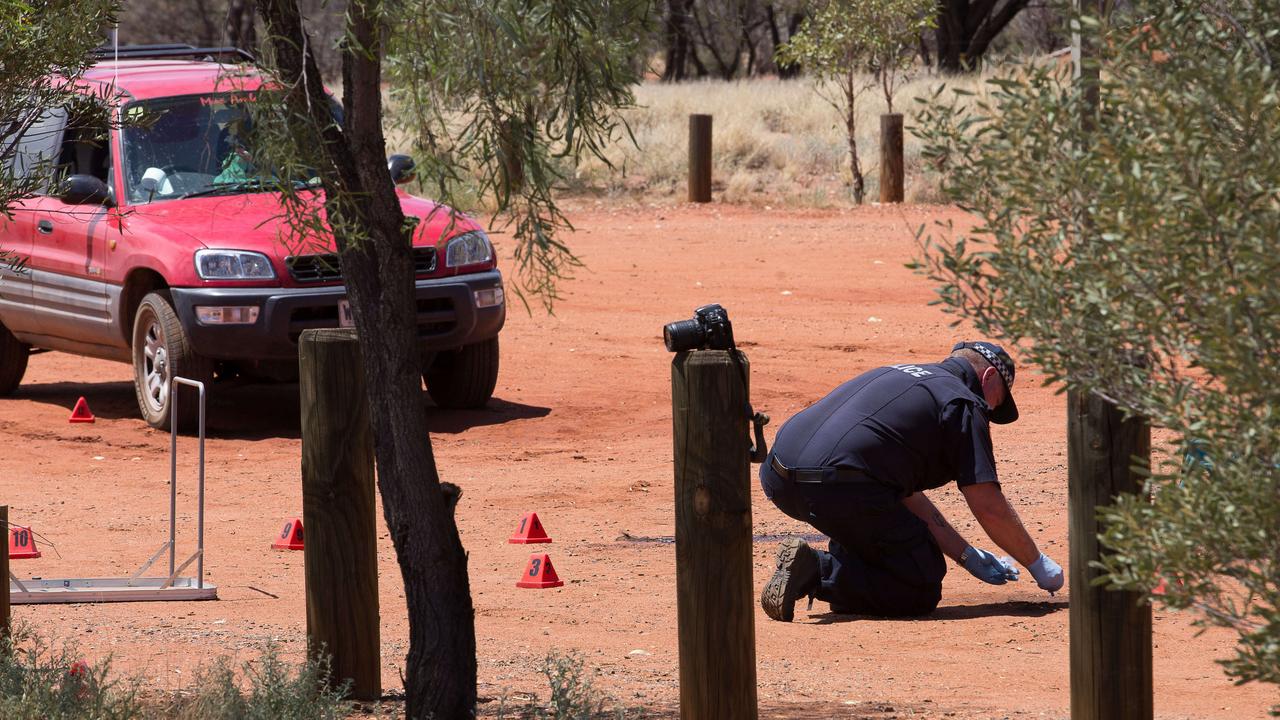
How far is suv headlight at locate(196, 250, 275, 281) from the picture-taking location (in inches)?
377

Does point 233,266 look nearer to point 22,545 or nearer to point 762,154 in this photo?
point 22,545

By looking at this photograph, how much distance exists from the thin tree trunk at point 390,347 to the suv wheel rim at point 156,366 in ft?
19.0

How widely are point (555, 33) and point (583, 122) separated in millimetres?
215

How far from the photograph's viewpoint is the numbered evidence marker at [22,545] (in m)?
7.23

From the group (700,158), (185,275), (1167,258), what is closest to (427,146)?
(1167,258)

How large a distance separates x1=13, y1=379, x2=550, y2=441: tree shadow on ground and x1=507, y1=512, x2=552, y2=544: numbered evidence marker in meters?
2.97

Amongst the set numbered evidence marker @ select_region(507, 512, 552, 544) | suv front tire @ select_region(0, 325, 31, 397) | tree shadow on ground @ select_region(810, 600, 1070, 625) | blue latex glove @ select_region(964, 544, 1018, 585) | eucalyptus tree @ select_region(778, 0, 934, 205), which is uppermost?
eucalyptus tree @ select_region(778, 0, 934, 205)

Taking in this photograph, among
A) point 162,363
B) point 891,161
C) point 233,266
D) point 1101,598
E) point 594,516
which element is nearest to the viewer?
point 1101,598

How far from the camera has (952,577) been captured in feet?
23.1

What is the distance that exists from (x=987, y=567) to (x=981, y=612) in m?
0.28

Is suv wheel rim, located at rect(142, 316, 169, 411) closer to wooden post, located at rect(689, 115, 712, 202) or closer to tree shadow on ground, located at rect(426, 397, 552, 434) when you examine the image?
tree shadow on ground, located at rect(426, 397, 552, 434)

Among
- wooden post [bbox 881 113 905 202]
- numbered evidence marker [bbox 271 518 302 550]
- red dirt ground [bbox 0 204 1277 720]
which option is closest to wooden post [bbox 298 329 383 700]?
red dirt ground [bbox 0 204 1277 720]

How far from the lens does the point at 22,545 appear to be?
24.0 feet

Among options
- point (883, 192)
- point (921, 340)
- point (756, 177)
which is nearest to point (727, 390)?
point (921, 340)
